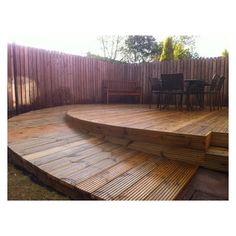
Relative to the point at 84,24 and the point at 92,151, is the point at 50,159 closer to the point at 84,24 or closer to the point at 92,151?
the point at 92,151

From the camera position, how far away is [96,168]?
1.78m

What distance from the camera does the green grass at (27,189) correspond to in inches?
60.6

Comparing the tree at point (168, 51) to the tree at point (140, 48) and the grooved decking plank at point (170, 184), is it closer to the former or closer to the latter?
the tree at point (140, 48)

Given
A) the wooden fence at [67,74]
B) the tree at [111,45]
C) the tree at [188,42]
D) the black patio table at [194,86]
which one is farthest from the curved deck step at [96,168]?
the tree at [188,42]

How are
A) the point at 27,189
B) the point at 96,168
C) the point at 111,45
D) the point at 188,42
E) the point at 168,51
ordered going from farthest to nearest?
1. the point at 188,42
2. the point at 111,45
3. the point at 168,51
4. the point at 96,168
5. the point at 27,189

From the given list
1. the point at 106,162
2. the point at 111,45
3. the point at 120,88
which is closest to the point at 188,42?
the point at 111,45

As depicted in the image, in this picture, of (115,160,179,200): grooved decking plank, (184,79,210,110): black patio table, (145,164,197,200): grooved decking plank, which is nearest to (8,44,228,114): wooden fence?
(184,79,210,110): black patio table

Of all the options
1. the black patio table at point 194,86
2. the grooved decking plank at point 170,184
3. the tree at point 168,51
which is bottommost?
the grooved decking plank at point 170,184

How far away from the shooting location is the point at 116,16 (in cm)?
175

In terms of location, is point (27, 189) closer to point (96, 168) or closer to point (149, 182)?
point (96, 168)

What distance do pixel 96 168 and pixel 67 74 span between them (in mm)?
5108

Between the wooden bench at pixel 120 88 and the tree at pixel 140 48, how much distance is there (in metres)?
7.06

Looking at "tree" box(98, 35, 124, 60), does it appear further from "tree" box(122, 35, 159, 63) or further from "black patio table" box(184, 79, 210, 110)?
"black patio table" box(184, 79, 210, 110)
